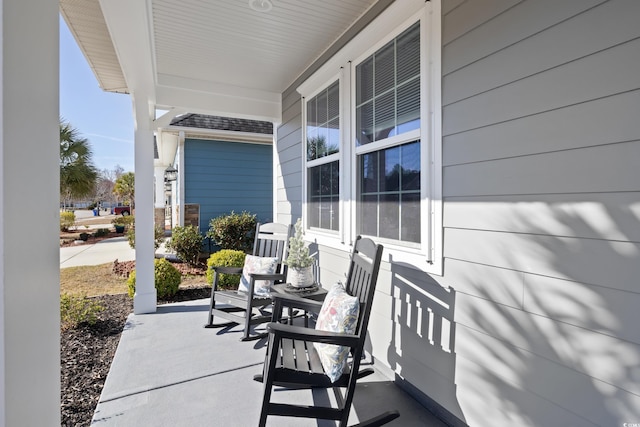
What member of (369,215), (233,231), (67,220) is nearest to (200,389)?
(369,215)

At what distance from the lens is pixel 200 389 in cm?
247

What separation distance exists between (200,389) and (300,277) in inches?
46.4

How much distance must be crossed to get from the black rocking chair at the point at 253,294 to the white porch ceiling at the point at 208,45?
1732 millimetres

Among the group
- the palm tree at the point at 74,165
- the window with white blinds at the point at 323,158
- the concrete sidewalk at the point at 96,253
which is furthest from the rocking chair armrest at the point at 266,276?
the palm tree at the point at 74,165

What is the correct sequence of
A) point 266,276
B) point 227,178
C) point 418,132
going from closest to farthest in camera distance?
point 418,132 → point 266,276 → point 227,178

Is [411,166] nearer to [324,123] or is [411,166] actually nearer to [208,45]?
[324,123]

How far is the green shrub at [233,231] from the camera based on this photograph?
7.20 meters

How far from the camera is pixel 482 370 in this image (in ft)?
5.99

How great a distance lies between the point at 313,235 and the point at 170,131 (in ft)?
17.1

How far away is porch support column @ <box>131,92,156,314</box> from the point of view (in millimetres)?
4117

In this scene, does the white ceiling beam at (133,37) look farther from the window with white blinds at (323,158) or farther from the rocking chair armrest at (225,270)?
the rocking chair armrest at (225,270)

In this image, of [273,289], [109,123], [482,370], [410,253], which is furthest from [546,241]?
[109,123]

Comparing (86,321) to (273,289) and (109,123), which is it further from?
(109,123)

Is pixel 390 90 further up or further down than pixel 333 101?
further down
